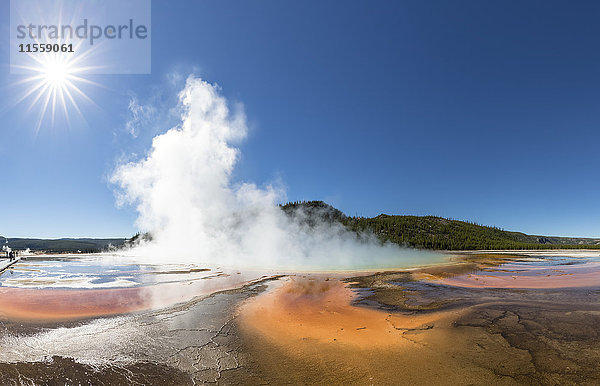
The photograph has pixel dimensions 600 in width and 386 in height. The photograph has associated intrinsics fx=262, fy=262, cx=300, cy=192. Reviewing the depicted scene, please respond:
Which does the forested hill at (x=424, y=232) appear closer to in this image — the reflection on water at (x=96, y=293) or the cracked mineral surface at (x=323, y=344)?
the reflection on water at (x=96, y=293)

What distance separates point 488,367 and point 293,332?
461 cm

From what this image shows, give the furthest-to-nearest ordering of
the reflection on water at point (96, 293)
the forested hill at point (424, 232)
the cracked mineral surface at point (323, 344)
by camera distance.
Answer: the forested hill at point (424, 232) < the reflection on water at point (96, 293) < the cracked mineral surface at point (323, 344)

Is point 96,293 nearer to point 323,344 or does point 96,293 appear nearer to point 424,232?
point 323,344

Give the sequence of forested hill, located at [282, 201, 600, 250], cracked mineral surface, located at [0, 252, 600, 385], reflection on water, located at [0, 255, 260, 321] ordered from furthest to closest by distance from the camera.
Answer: forested hill, located at [282, 201, 600, 250], reflection on water, located at [0, 255, 260, 321], cracked mineral surface, located at [0, 252, 600, 385]

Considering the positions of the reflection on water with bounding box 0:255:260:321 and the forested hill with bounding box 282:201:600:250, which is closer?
the reflection on water with bounding box 0:255:260:321

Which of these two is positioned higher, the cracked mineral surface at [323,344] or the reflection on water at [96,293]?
the cracked mineral surface at [323,344]

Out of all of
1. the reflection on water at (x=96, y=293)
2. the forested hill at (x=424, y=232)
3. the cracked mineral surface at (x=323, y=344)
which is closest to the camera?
the cracked mineral surface at (x=323, y=344)

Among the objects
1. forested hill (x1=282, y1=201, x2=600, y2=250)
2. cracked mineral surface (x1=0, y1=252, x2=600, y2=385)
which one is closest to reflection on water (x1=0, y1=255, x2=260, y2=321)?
cracked mineral surface (x1=0, y1=252, x2=600, y2=385)

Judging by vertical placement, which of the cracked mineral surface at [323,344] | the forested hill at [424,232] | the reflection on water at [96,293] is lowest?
the forested hill at [424,232]

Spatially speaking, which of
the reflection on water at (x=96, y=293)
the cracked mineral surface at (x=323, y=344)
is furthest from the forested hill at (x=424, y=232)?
the cracked mineral surface at (x=323, y=344)

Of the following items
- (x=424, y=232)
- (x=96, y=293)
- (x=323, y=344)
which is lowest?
(x=424, y=232)

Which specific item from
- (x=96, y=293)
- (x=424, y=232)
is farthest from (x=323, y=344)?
(x=424, y=232)

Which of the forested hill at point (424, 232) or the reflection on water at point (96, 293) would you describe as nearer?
the reflection on water at point (96, 293)

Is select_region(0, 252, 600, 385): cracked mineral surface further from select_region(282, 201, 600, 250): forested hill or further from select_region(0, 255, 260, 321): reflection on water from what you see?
select_region(282, 201, 600, 250): forested hill
